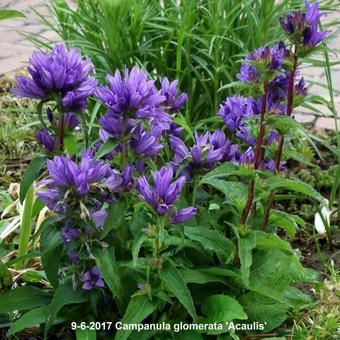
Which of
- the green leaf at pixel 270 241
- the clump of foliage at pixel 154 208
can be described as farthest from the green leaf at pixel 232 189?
the green leaf at pixel 270 241

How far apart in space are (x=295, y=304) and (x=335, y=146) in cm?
161

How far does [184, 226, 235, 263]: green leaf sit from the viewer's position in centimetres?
199

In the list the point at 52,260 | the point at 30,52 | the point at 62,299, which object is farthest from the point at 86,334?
the point at 30,52

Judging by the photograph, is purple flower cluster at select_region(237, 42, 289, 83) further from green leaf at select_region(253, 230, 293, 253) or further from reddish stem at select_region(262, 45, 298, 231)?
green leaf at select_region(253, 230, 293, 253)

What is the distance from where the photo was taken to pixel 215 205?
225 cm

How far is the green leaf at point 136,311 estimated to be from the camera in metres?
1.83

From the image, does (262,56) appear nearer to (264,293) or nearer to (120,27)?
(264,293)

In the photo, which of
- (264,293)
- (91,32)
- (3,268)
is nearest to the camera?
(264,293)

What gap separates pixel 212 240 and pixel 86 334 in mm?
442

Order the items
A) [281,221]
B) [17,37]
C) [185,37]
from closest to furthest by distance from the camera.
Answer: [281,221]
[185,37]
[17,37]

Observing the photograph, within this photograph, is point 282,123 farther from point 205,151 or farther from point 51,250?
point 51,250

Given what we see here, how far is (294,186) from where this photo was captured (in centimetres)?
182

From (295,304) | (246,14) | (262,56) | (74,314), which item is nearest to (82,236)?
(74,314)

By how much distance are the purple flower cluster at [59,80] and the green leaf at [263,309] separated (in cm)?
77
